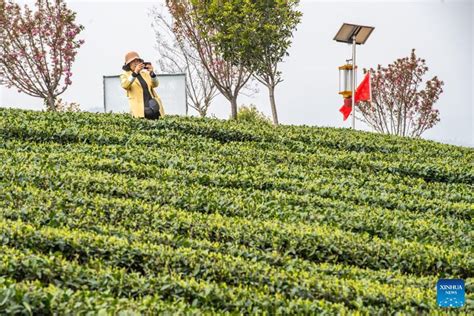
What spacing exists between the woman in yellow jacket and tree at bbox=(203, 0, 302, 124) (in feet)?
23.7

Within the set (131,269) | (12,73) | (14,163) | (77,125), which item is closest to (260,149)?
(77,125)

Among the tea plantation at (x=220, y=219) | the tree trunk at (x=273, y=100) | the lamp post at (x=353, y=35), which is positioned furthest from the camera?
the tree trunk at (x=273, y=100)

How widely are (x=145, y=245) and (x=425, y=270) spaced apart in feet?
9.66

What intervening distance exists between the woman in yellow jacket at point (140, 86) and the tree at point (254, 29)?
7238 millimetres

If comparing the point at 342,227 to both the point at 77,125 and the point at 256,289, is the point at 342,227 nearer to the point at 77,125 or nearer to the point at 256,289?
the point at 256,289

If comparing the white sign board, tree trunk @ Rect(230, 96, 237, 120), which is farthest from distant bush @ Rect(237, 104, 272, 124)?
the white sign board

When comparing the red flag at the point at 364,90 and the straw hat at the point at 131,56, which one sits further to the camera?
the red flag at the point at 364,90

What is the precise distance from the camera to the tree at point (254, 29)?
21.1m

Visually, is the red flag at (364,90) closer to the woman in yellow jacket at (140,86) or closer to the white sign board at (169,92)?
the white sign board at (169,92)

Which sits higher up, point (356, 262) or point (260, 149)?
point (260, 149)

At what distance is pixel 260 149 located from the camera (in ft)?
42.7

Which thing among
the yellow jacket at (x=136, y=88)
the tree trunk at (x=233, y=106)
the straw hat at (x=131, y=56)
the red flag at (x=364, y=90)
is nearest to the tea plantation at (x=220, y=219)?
the yellow jacket at (x=136, y=88)

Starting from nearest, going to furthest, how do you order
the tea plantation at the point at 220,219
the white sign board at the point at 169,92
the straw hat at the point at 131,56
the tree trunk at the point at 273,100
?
the tea plantation at the point at 220,219, the straw hat at the point at 131,56, the white sign board at the point at 169,92, the tree trunk at the point at 273,100

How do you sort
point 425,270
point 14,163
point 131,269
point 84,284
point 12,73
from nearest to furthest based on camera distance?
point 84,284 < point 131,269 < point 425,270 < point 14,163 < point 12,73
